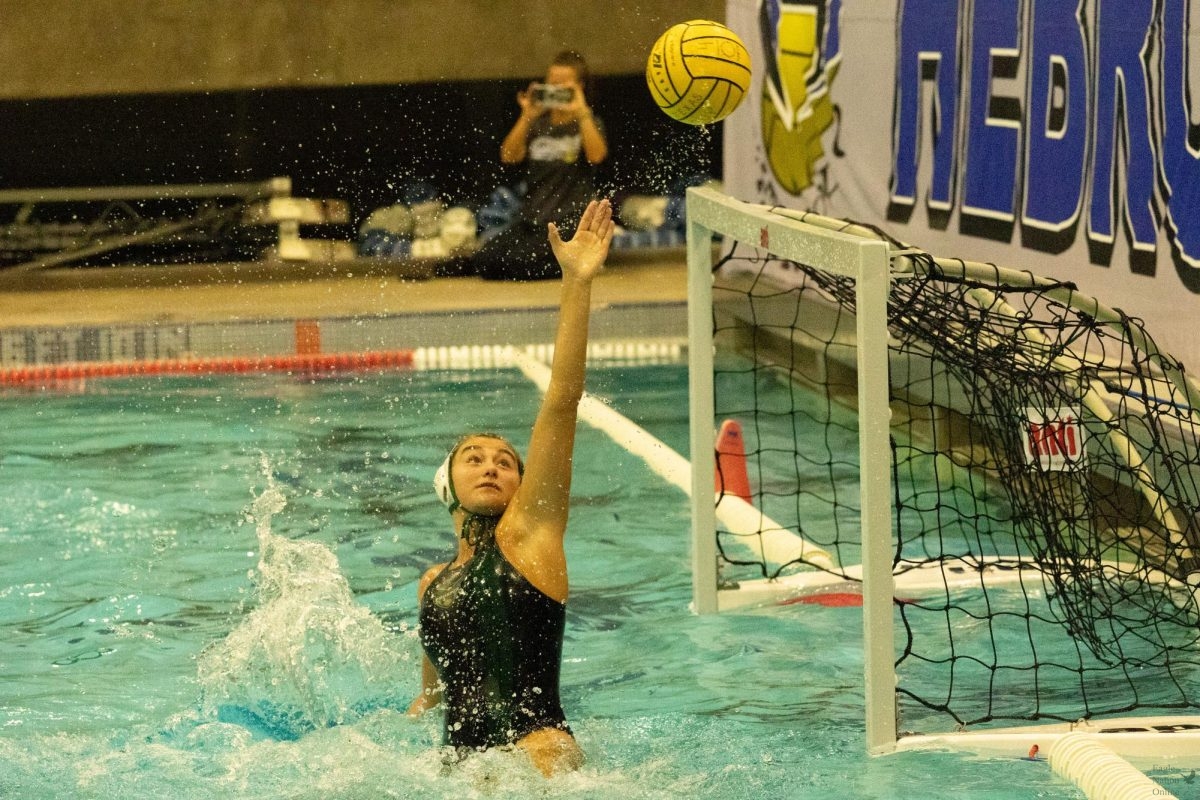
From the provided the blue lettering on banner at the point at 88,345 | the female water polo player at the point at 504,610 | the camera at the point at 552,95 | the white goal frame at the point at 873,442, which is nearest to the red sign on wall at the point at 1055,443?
the white goal frame at the point at 873,442

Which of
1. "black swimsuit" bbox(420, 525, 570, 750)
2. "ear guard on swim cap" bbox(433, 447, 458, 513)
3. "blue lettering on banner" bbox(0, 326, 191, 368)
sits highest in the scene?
"ear guard on swim cap" bbox(433, 447, 458, 513)

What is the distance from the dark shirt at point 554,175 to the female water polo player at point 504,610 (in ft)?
26.2

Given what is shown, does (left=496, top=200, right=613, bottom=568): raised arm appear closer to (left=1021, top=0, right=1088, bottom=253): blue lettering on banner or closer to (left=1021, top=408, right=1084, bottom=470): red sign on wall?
(left=1021, top=408, right=1084, bottom=470): red sign on wall

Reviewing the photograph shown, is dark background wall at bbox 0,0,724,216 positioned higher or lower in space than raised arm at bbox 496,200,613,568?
higher

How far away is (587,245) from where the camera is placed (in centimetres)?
313

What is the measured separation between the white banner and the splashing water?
2.90 metres

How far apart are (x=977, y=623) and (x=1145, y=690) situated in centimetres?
71

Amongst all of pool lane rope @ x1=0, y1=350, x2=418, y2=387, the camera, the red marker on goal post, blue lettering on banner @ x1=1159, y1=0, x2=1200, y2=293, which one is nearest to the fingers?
the red marker on goal post

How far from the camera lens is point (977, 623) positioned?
474 cm

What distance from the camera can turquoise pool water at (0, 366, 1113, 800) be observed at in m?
3.49

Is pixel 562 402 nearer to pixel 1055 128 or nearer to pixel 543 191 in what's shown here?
pixel 1055 128

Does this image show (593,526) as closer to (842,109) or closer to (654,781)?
(654,781)

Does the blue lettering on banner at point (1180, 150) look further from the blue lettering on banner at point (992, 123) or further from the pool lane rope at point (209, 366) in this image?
the pool lane rope at point (209, 366)

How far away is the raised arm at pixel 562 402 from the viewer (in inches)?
121
